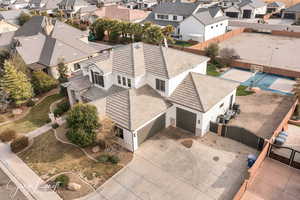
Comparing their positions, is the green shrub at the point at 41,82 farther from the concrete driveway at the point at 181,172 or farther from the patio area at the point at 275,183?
the patio area at the point at 275,183

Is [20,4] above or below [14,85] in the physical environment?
above

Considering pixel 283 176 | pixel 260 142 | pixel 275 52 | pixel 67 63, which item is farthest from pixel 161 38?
pixel 283 176

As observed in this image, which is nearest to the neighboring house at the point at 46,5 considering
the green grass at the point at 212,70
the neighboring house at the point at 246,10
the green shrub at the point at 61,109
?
the neighboring house at the point at 246,10

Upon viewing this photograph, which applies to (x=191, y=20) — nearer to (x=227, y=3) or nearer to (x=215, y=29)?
(x=215, y=29)

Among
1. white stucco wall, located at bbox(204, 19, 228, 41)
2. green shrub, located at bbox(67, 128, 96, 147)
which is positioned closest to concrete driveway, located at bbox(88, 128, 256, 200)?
green shrub, located at bbox(67, 128, 96, 147)

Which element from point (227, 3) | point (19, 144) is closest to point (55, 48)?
point (19, 144)

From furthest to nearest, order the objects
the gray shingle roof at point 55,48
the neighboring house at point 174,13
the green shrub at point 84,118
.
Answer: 1. the neighboring house at point 174,13
2. the gray shingle roof at point 55,48
3. the green shrub at point 84,118

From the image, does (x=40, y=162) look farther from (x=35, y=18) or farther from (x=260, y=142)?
(x=35, y=18)
